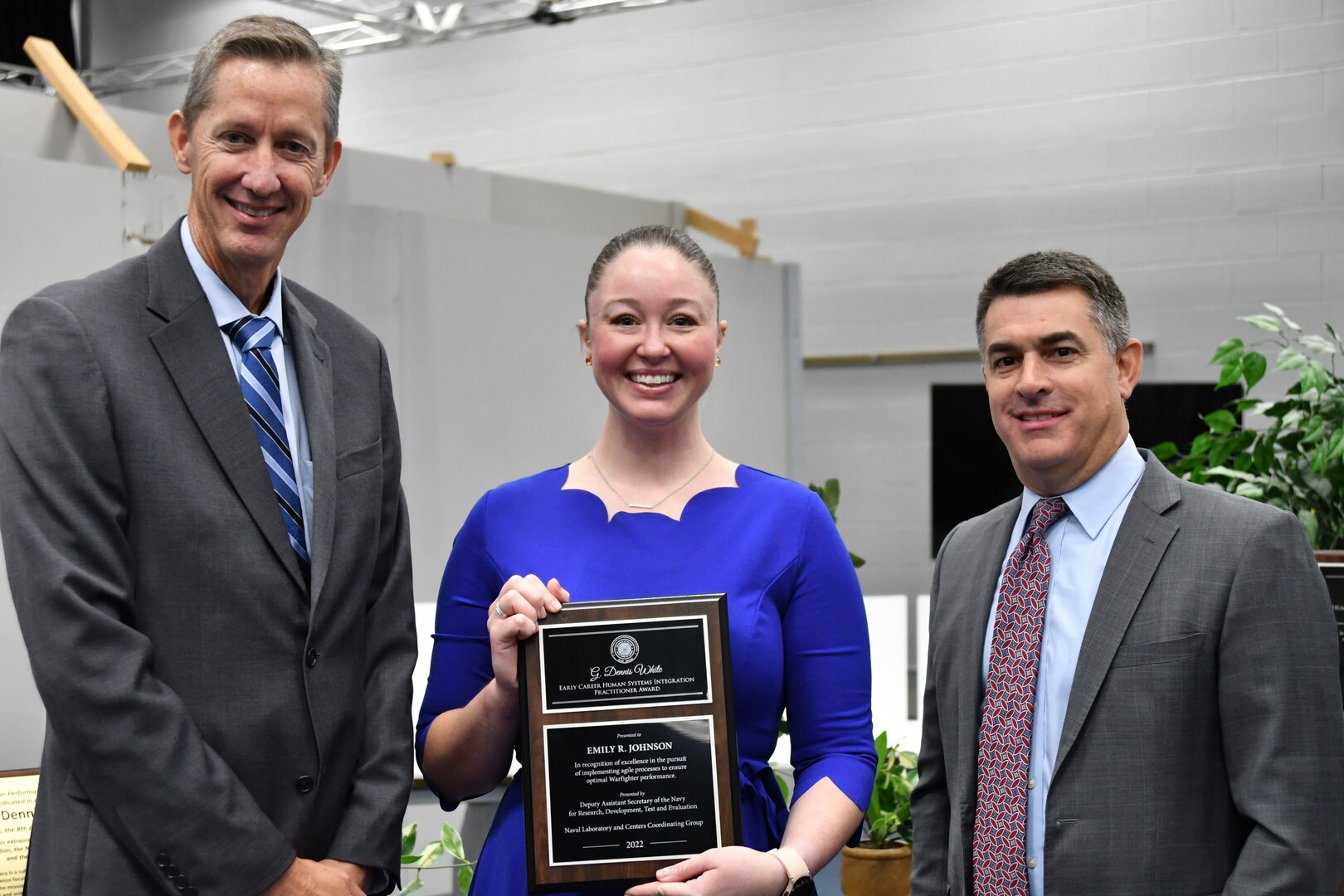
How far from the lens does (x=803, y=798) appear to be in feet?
5.76

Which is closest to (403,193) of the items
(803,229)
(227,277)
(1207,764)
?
(803,229)

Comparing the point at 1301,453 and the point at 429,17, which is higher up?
the point at 429,17

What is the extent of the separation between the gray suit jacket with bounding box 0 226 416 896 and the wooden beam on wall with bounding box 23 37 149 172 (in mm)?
3032

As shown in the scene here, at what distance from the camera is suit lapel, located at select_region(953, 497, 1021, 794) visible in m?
1.83

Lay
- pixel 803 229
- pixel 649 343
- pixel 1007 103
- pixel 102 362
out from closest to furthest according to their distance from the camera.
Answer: pixel 102 362
pixel 649 343
pixel 1007 103
pixel 803 229

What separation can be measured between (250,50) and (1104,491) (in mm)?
A: 1198

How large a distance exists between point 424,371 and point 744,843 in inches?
163

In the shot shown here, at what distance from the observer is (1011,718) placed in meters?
1.76

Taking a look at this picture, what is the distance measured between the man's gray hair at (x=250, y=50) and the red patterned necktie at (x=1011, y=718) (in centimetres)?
107

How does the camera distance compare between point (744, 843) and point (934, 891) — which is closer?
point (744, 843)

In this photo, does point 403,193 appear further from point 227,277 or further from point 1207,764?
point 1207,764

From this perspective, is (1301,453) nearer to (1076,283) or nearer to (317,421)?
(1076,283)

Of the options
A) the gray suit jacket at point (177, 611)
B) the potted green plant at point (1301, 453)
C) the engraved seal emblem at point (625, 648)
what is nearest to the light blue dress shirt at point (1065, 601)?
the engraved seal emblem at point (625, 648)

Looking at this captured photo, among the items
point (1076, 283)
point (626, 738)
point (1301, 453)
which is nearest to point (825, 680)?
point (626, 738)
